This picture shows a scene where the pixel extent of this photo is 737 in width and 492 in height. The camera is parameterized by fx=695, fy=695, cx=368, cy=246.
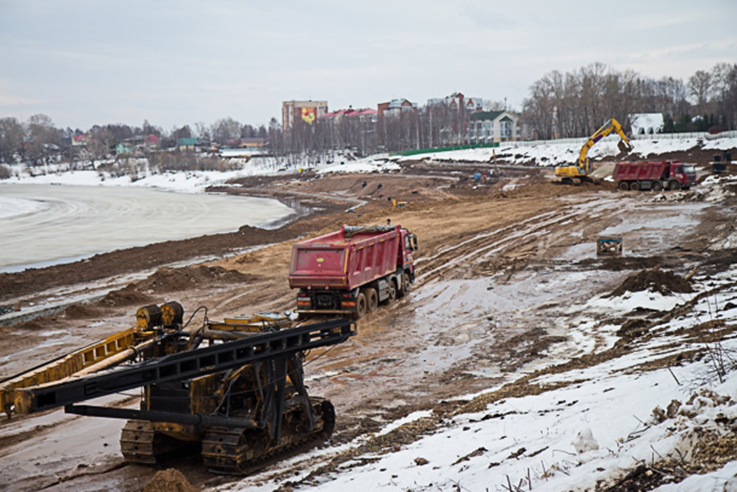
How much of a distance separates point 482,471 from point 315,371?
325 inches

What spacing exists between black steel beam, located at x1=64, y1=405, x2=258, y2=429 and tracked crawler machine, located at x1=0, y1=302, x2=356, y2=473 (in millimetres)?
13

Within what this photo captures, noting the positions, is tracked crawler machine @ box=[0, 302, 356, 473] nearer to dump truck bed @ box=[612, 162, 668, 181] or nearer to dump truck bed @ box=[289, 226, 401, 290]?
dump truck bed @ box=[289, 226, 401, 290]

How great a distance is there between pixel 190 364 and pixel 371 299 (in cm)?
1302

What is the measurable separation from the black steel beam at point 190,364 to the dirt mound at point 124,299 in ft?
50.8

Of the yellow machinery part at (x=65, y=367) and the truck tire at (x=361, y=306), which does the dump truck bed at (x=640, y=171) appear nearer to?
the truck tire at (x=361, y=306)

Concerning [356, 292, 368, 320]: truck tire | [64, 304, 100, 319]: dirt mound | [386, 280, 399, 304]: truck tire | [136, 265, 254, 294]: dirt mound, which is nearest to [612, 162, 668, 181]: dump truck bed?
[136, 265, 254, 294]: dirt mound

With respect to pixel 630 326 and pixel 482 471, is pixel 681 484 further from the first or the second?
pixel 630 326

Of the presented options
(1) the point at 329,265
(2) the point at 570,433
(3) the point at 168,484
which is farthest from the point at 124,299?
(2) the point at 570,433

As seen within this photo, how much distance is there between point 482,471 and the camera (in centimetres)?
779

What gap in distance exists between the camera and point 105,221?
185ft

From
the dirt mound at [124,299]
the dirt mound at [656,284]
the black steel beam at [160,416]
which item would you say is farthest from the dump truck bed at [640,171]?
the black steel beam at [160,416]

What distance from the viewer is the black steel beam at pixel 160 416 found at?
796 cm

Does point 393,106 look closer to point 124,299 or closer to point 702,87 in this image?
point 702,87

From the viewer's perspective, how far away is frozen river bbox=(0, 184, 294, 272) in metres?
40.2
